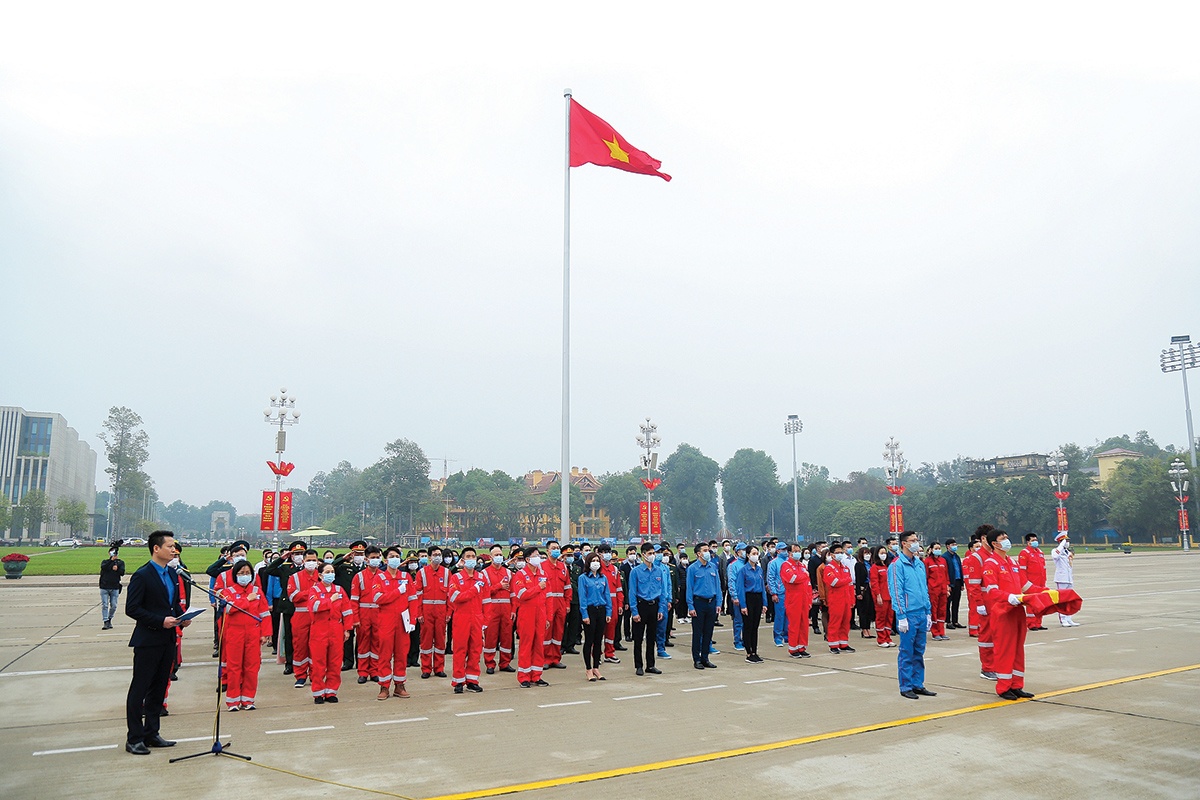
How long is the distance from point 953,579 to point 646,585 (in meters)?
8.00

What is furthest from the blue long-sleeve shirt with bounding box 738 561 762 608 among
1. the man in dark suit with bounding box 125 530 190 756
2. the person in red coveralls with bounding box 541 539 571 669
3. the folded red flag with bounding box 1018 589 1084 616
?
the man in dark suit with bounding box 125 530 190 756

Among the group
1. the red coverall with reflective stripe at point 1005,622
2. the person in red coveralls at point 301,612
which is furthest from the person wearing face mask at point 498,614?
the red coverall with reflective stripe at point 1005,622

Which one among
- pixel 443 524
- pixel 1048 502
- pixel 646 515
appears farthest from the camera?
pixel 443 524

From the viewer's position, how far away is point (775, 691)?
9328 millimetres

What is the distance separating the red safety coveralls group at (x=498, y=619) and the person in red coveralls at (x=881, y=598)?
22.8 feet

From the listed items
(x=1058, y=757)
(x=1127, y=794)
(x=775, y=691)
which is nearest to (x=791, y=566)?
(x=775, y=691)

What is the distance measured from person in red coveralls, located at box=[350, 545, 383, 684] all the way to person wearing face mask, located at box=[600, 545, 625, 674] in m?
3.42

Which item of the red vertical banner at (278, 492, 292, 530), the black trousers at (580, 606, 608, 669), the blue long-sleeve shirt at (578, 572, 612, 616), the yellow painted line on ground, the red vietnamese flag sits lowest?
the yellow painted line on ground

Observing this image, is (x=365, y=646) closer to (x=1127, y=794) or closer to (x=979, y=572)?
(x=1127, y=794)

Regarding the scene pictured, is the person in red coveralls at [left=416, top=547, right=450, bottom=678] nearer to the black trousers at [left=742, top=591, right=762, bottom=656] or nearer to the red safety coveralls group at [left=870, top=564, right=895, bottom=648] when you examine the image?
the black trousers at [left=742, top=591, right=762, bottom=656]

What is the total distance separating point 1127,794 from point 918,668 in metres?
3.52

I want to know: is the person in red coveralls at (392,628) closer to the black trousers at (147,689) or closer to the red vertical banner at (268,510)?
the black trousers at (147,689)

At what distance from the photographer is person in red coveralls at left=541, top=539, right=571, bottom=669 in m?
11.3

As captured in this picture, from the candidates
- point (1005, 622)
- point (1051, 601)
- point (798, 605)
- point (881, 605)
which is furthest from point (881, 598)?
point (1051, 601)
